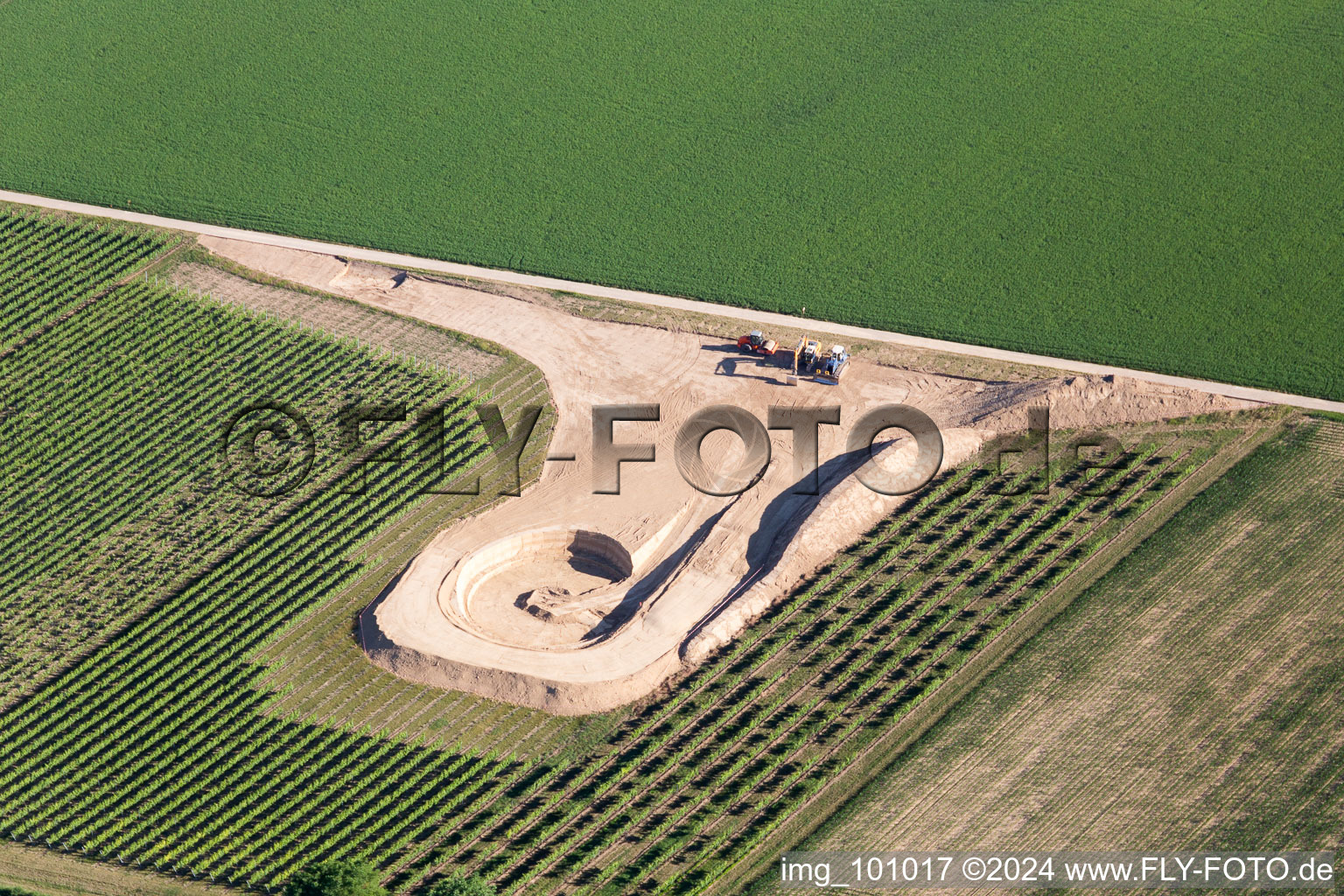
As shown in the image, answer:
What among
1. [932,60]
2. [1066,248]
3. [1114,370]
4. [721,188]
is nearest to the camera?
[1114,370]

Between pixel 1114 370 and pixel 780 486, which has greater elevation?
pixel 1114 370

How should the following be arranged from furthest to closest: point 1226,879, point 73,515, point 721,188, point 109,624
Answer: point 721,188, point 73,515, point 109,624, point 1226,879

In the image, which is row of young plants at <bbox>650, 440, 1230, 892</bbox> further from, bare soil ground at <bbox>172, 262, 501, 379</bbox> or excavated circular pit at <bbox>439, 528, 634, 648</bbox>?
bare soil ground at <bbox>172, 262, 501, 379</bbox>

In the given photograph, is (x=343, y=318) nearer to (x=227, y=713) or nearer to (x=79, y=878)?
(x=227, y=713)

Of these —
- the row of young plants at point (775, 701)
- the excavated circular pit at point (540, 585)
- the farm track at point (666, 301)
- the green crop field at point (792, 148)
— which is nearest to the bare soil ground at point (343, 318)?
the farm track at point (666, 301)

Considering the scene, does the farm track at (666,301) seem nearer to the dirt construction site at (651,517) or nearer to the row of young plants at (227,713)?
the dirt construction site at (651,517)

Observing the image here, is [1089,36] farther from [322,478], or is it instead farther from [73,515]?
[73,515]

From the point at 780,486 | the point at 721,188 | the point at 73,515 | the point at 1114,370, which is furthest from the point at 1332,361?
the point at 73,515
